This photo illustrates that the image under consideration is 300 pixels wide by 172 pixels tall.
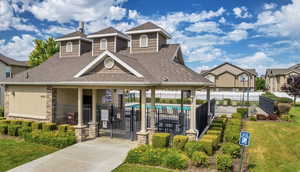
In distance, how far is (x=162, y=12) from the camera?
1839 cm

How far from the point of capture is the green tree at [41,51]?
30.6m

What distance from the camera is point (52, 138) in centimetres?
1102

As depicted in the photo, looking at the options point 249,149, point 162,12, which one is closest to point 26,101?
point 162,12

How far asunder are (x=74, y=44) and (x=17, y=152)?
38.9ft

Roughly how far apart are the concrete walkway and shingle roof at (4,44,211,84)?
3.71 meters

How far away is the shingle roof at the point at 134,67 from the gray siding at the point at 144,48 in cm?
48

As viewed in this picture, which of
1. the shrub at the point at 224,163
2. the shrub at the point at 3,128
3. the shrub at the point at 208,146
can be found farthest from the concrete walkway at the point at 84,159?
the shrub at the point at 3,128

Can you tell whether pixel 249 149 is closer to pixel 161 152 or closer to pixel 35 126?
pixel 161 152

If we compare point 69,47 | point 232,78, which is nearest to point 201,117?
point 69,47

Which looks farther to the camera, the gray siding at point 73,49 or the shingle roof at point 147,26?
the gray siding at point 73,49

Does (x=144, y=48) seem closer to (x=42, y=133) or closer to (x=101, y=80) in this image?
(x=101, y=80)

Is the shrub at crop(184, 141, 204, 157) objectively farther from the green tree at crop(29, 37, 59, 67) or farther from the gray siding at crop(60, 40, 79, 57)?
the green tree at crop(29, 37, 59, 67)

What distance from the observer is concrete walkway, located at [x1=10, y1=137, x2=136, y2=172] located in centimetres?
820

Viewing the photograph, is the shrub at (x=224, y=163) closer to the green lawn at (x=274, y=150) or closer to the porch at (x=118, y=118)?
the green lawn at (x=274, y=150)
